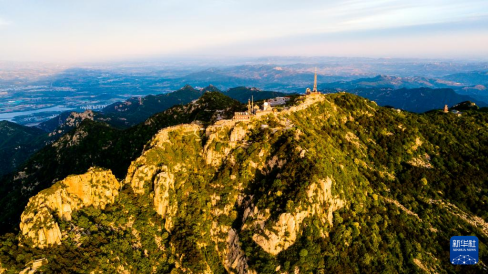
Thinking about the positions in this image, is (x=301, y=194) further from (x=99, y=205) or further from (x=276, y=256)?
(x=99, y=205)

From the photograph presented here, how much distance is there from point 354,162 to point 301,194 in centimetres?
2810

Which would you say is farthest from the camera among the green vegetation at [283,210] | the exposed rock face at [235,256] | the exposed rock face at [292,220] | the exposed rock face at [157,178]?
the exposed rock face at [157,178]

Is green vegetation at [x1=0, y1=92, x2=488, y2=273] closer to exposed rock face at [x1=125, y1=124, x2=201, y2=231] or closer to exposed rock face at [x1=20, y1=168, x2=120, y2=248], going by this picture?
exposed rock face at [x1=125, y1=124, x2=201, y2=231]

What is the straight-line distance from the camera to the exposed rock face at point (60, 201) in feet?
133

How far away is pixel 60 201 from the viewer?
46.0m

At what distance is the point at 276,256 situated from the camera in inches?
1886

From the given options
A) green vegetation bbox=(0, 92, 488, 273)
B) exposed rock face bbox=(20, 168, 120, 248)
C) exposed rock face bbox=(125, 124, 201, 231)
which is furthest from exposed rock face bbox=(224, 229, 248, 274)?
exposed rock face bbox=(20, 168, 120, 248)

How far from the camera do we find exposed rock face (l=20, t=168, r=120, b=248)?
40.7 m

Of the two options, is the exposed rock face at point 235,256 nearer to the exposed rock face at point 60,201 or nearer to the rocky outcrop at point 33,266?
the exposed rock face at point 60,201

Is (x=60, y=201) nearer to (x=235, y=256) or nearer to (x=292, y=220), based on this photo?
(x=235, y=256)

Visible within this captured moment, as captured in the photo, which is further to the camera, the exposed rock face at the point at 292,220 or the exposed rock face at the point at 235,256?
the exposed rock face at the point at 235,256

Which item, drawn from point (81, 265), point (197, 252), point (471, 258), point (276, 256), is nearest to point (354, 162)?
point (471, 258)

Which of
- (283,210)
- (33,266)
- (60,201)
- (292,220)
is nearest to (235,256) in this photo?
(283,210)

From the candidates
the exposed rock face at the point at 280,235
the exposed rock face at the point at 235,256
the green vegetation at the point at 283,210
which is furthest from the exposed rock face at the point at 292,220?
the exposed rock face at the point at 235,256
